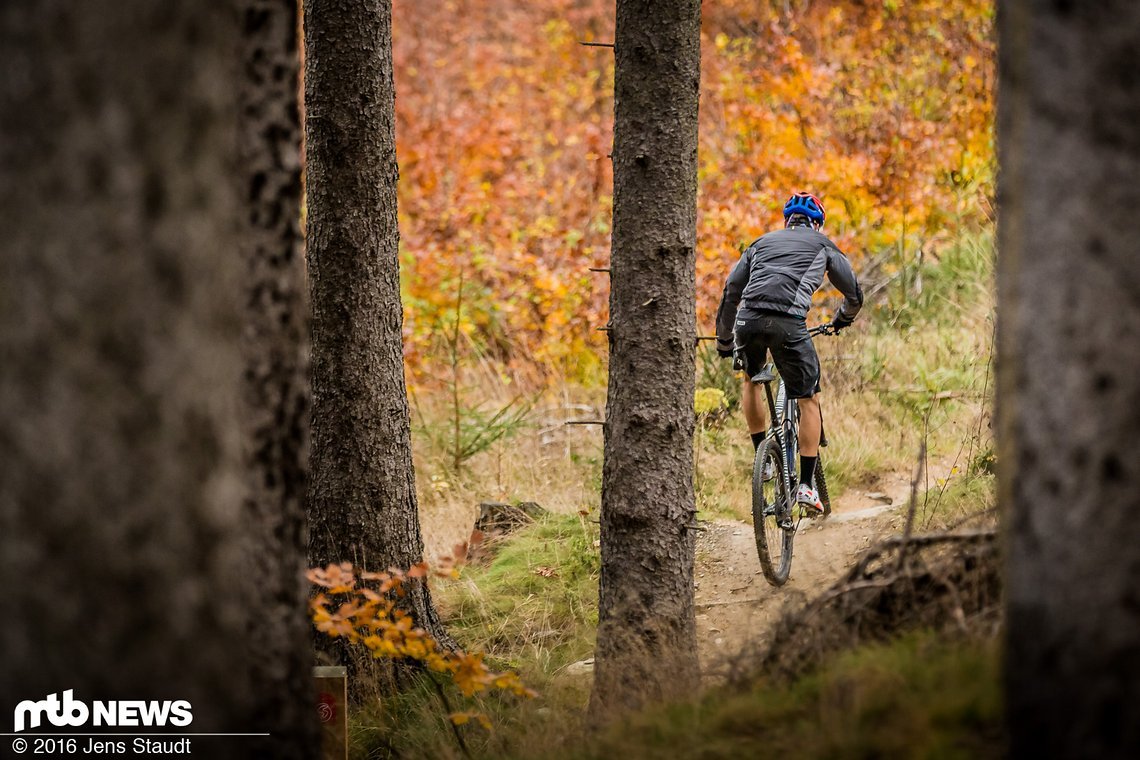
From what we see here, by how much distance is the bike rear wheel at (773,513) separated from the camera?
6.41m

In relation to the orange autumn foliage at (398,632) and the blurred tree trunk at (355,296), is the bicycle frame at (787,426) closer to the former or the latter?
the blurred tree trunk at (355,296)

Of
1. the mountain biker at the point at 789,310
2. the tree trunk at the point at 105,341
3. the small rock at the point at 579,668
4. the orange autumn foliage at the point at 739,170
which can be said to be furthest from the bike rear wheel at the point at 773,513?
the tree trunk at the point at 105,341

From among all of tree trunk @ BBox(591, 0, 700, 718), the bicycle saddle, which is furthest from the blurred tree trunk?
the bicycle saddle

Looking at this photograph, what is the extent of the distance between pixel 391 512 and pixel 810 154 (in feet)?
24.6

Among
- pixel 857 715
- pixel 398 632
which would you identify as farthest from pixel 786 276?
pixel 857 715

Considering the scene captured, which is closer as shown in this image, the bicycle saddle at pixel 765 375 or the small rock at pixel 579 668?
the small rock at pixel 579 668

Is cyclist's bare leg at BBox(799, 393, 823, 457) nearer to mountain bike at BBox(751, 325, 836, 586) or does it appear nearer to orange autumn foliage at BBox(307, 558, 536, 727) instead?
mountain bike at BBox(751, 325, 836, 586)

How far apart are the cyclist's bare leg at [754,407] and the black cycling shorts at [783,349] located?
103 millimetres

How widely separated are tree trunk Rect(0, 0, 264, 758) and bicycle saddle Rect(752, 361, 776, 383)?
4.99 meters

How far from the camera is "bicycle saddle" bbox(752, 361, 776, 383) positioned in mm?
6574

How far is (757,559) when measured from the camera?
7066 mm

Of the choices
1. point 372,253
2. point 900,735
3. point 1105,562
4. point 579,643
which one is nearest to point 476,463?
point 579,643

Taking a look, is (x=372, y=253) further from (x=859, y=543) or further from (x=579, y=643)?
(x=859, y=543)

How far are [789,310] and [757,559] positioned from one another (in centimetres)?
188
